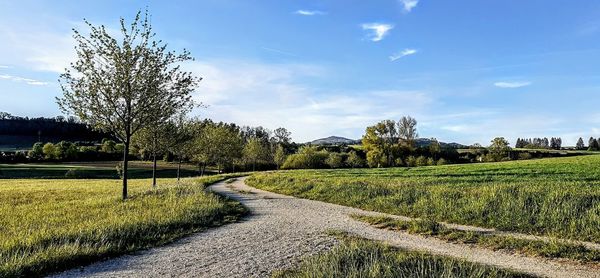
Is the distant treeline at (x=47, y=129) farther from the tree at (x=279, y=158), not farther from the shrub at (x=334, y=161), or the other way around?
the shrub at (x=334, y=161)

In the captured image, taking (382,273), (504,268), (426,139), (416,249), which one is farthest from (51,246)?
(426,139)

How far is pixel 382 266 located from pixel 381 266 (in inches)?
2.3

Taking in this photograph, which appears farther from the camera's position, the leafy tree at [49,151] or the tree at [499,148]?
the leafy tree at [49,151]

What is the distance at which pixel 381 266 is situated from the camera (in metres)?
8.34

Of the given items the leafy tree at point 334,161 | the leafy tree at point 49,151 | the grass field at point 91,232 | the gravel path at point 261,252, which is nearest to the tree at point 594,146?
the leafy tree at point 334,161

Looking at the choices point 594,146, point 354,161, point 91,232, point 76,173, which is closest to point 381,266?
point 91,232

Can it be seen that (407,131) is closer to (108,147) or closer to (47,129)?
(108,147)

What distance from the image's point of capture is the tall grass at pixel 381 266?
7.76m

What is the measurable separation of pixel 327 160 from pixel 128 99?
2779 inches

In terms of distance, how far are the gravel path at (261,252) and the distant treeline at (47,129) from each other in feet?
500

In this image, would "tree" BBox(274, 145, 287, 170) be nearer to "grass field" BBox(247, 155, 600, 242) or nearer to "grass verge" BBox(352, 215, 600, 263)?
"grass field" BBox(247, 155, 600, 242)

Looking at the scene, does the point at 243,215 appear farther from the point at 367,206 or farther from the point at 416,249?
the point at 416,249

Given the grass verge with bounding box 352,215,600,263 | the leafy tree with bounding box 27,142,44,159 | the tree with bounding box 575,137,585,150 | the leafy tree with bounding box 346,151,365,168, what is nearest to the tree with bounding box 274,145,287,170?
the leafy tree with bounding box 346,151,365,168

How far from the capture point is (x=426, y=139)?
353ft
